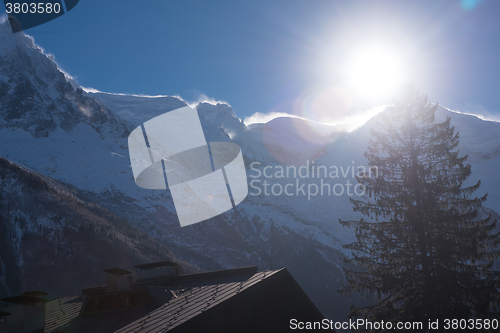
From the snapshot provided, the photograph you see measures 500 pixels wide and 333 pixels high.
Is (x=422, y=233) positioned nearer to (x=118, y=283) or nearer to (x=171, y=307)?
(x=171, y=307)

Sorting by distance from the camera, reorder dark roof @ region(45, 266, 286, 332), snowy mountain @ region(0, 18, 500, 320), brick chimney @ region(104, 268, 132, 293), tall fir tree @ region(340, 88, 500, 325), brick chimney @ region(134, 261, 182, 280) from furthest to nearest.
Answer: snowy mountain @ region(0, 18, 500, 320)
brick chimney @ region(134, 261, 182, 280)
brick chimney @ region(104, 268, 132, 293)
tall fir tree @ region(340, 88, 500, 325)
dark roof @ region(45, 266, 286, 332)

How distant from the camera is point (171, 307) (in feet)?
42.8

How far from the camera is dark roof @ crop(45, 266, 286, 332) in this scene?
465 inches

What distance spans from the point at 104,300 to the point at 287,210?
371 ft

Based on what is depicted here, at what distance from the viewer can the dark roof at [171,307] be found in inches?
465

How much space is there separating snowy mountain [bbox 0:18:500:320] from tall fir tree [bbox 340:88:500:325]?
27.0m

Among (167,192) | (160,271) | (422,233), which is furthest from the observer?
(167,192)

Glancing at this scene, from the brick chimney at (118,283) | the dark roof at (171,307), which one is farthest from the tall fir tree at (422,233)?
the brick chimney at (118,283)

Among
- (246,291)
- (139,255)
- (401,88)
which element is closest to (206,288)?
(246,291)

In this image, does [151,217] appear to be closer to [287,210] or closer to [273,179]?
[287,210]

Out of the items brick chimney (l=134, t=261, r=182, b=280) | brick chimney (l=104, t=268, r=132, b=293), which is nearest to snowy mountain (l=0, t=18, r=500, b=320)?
brick chimney (l=134, t=261, r=182, b=280)

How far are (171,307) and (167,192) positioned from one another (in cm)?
9271

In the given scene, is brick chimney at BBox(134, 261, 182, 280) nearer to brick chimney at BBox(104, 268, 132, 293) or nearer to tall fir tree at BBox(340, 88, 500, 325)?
brick chimney at BBox(104, 268, 132, 293)

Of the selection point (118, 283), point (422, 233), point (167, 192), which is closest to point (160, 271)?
point (118, 283)
